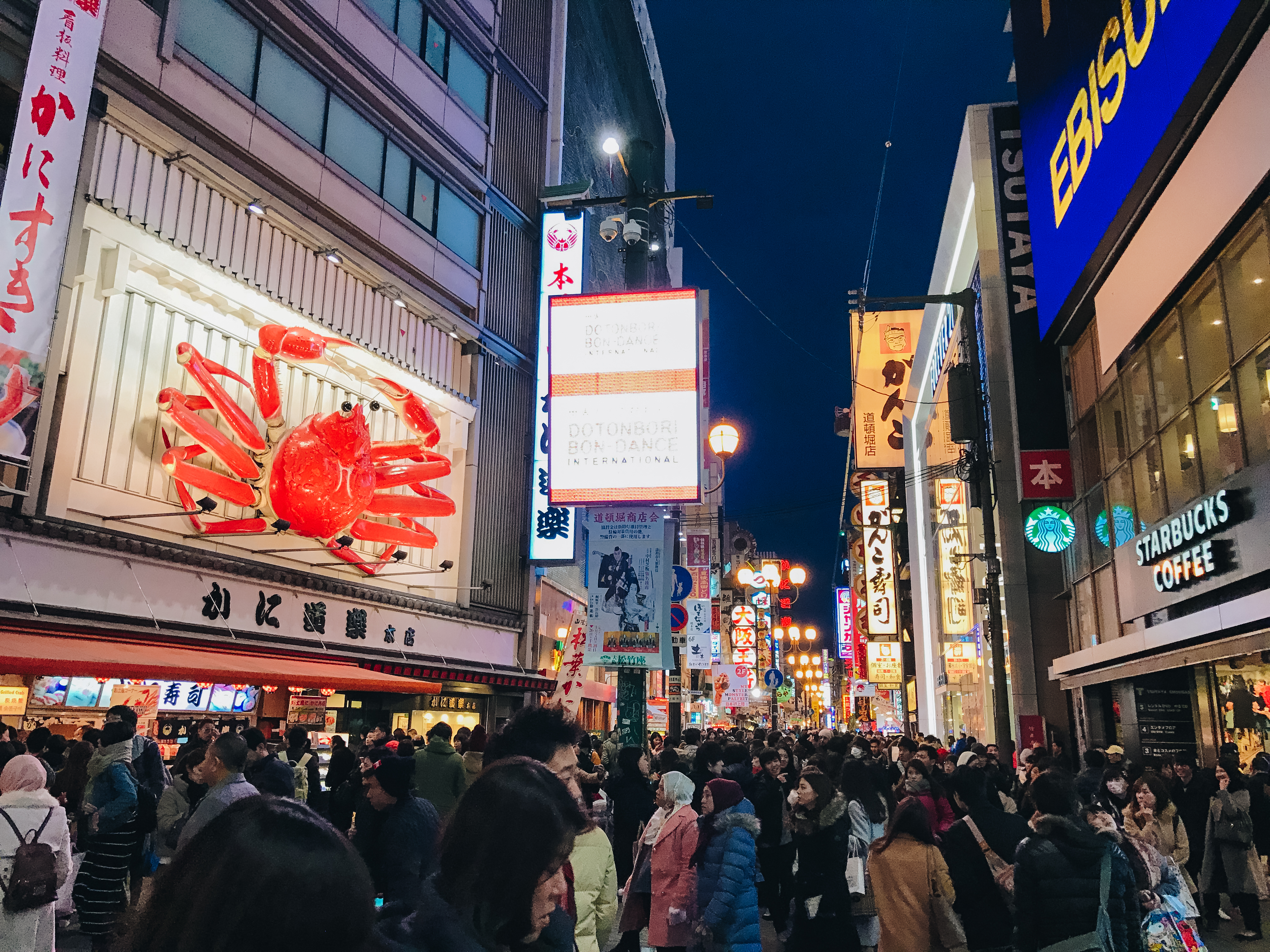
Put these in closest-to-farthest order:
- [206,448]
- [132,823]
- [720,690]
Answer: [132,823] → [206,448] → [720,690]

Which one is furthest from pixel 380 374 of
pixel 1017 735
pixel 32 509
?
pixel 1017 735

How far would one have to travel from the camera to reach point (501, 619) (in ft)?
79.5

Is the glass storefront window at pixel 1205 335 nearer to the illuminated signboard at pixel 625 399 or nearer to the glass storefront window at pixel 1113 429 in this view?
the glass storefront window at pixel 1113 429

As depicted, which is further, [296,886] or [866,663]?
[866,663]

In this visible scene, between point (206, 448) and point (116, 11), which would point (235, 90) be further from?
point (206, 448)

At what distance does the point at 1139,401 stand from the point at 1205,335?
2931mm

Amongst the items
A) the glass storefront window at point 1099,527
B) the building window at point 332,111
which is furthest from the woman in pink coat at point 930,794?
the building window at point 332,111

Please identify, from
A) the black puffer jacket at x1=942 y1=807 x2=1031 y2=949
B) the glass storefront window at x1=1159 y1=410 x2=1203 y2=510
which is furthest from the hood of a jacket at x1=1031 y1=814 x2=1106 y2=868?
the glass storefront window at x1=1159 y1=410 x2=1203 y2=510

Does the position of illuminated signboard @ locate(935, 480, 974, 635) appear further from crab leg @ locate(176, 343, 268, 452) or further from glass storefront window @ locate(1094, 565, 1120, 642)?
crab leg @ locate(176, 343, 268, 452)

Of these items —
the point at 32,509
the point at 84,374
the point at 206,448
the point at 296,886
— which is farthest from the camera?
the point at 206,448

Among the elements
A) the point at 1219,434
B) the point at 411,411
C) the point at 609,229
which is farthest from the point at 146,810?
the point at 609,229

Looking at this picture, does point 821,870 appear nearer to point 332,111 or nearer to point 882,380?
point 332,111

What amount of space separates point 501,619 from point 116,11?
15346 mm

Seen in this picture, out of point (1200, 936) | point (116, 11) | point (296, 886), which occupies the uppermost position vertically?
point (116, 11)
